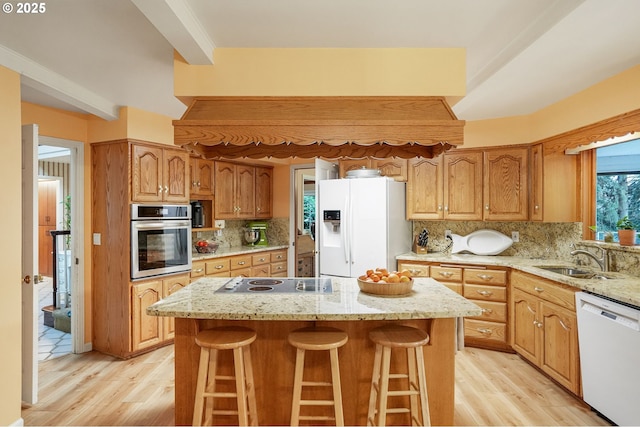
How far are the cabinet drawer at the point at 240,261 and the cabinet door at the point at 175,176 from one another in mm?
971

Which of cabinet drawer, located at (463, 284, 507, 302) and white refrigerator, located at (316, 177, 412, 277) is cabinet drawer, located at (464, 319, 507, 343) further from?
white refrigerator, located at (316, 177, 412, 277)

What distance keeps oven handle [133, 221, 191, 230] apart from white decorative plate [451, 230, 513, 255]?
3034 millimetres

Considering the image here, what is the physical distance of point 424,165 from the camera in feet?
13.5

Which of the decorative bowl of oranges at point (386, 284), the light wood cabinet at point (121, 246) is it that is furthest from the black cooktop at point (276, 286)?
the light wood cabinet at point (121, 246)

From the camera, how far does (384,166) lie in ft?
13.7

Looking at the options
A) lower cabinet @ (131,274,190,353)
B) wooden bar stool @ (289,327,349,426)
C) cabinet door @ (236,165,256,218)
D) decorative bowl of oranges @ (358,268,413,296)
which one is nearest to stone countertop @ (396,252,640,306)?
decorative bowl of oranges @ (358,268,413,296)

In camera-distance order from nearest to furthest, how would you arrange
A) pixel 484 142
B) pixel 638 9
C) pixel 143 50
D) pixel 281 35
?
pixel 638 9, pixel 281 35, pixel 143 50, pixel 484 142

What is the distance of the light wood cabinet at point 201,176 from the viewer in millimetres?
4242

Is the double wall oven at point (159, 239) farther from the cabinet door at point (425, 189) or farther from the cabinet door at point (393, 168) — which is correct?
the cabinet door at point (425, 189)

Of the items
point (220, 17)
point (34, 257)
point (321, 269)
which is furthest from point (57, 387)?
point (220, 17)

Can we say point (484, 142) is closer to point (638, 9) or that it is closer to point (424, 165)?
point (424, 165)

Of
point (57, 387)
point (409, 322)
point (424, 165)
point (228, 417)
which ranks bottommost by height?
point (57, 387)

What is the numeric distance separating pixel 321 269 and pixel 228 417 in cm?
210

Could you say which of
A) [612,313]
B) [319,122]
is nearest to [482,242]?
[612,313]
